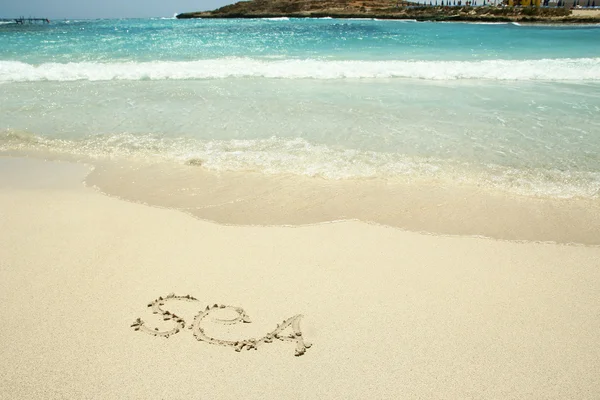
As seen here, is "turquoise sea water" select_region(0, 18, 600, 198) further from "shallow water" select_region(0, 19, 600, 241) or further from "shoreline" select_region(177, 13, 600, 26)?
"shoreline" select_region(177, 13, 600, 26)

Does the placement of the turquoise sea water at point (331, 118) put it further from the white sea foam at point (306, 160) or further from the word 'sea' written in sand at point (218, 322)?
the word 'sea' written in sand at point (218, 322)

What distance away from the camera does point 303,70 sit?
1349cm

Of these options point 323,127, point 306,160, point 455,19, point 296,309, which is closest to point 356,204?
point 306,160

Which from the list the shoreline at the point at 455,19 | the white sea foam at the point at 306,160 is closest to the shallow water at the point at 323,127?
the white sea foam at the point at 306,160

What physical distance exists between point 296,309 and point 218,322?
53cm

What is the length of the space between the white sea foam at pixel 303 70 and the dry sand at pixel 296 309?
9978 millimetres

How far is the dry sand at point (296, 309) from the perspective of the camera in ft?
7.23

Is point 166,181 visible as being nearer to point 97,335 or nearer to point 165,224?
point 165,224

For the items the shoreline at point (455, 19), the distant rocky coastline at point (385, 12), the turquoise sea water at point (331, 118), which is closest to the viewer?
the turquoise sea water at point (331, 118)

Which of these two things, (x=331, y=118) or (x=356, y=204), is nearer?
(x=356, y=204)

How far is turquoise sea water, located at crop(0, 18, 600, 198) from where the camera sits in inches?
201

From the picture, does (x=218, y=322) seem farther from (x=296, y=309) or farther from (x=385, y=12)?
(x=385, y=12)

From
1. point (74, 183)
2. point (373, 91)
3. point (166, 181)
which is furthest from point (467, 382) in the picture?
point (373, 91)

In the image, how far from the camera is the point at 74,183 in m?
4.67
